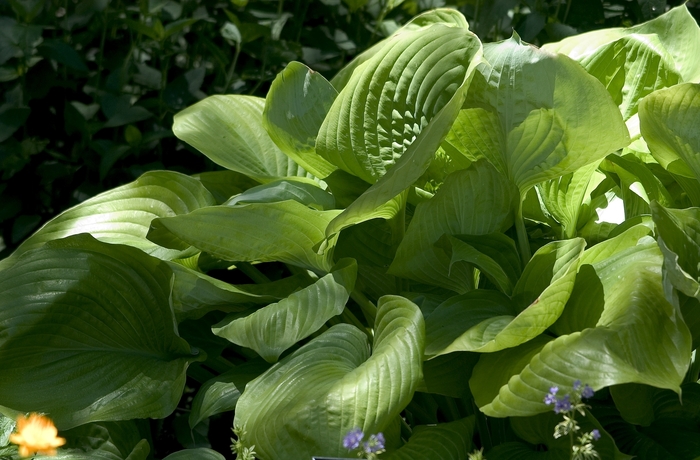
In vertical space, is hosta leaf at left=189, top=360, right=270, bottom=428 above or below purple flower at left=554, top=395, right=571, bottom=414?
below

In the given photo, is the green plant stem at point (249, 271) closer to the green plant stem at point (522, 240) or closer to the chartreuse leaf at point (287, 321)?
the chartreuse leaf at point (287, 321)

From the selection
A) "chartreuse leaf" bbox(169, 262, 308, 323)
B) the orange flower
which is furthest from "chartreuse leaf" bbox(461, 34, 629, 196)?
the orange flower

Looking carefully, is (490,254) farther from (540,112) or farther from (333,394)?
(333,394)

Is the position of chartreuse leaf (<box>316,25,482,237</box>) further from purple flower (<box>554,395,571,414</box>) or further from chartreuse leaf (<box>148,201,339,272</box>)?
purple flower (<box>554,395,571,414</box>)

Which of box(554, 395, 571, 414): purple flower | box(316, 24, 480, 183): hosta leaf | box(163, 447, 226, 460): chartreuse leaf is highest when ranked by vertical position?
box(316, 24, 480, 183): hosta leaf

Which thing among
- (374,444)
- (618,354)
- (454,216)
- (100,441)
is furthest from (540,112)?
(100,441)

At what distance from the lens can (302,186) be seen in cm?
110

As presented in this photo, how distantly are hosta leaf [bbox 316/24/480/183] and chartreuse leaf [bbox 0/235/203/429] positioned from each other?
28 cm

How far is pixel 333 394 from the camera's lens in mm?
774

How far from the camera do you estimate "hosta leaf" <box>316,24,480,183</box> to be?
974mm

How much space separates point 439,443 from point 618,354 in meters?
0.23

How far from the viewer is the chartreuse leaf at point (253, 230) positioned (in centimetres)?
93

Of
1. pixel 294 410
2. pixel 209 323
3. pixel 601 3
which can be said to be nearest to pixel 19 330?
pixel 209 323

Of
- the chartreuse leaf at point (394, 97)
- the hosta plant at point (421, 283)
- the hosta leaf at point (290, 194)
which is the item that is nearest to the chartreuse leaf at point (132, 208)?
the hosta plant at point (421, 283)
